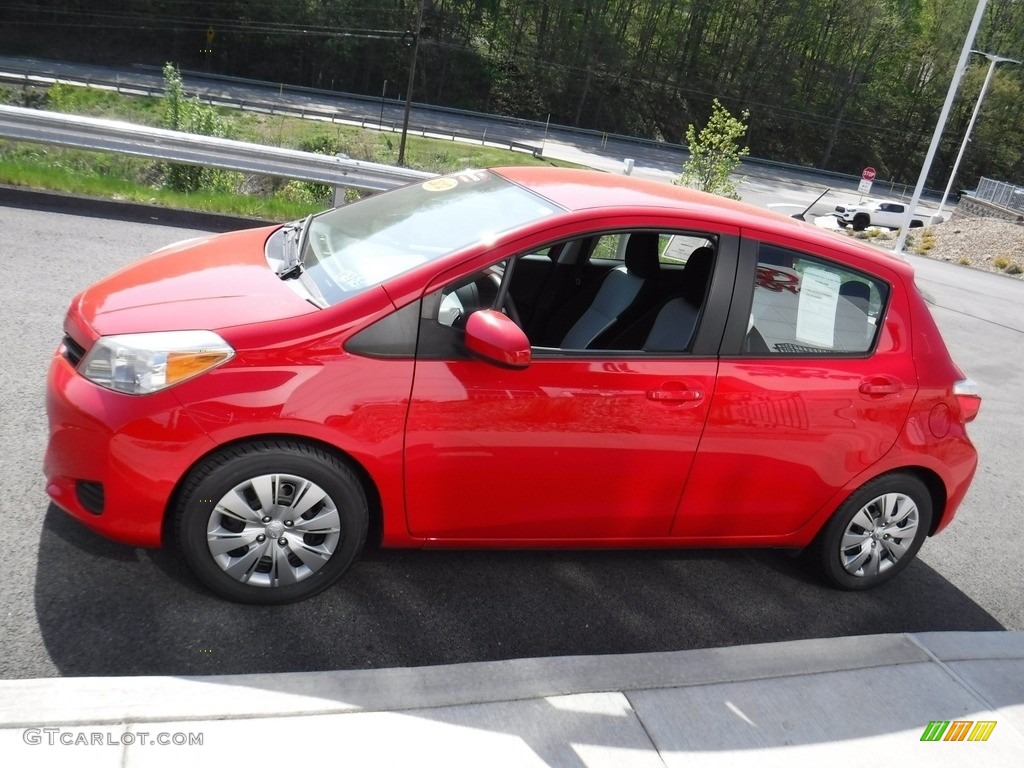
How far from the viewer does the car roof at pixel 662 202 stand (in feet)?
12.7

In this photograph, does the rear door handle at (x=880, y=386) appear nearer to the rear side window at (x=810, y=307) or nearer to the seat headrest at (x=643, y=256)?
the rear side window at (x=810, y=307)

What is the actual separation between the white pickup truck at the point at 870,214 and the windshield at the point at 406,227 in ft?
139

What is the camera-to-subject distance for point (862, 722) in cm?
346

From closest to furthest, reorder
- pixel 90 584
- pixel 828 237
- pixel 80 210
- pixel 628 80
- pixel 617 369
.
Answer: pixel 90 584 < pixel 617 369 < pixel 828 237 < pixel 80 210 < pixel 628 80

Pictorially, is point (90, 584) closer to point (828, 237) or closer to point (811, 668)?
point (811, 668)

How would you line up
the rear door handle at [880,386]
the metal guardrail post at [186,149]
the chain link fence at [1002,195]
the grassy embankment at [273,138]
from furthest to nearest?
the chain link fence at [1002,195]
the grassy embankment at [273,138]
the metal guardrail post at [186,149]
the rear door handle at [880,386]

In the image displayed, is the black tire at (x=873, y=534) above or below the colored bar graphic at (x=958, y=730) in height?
above

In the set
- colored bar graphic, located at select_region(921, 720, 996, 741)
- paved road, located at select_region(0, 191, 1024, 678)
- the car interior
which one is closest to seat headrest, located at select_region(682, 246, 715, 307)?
the car interior

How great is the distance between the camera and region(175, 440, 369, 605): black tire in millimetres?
3209

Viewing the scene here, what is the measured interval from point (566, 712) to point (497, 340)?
4.35 ft

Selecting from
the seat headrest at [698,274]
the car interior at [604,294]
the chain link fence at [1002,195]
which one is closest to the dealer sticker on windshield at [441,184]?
the car interior at [604,294]

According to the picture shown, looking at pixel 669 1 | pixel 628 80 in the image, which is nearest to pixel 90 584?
pixel 628 80

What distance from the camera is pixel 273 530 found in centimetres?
332

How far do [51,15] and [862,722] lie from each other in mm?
61927
